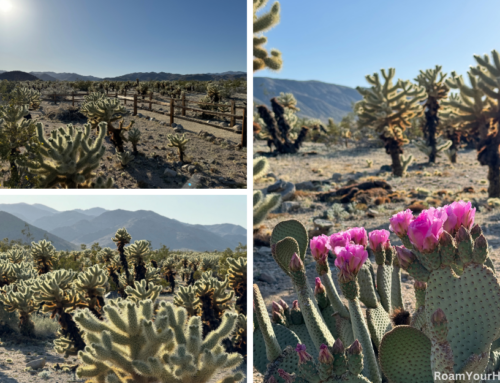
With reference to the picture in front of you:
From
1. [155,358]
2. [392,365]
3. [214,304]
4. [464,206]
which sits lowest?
[214,304]

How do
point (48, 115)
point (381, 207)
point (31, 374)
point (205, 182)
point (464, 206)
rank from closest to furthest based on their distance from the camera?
point (464, 206)
point (31, 374)
point (205, 182)
point (381, 207)
point (48, 115)

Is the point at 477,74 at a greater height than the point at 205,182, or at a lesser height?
greater

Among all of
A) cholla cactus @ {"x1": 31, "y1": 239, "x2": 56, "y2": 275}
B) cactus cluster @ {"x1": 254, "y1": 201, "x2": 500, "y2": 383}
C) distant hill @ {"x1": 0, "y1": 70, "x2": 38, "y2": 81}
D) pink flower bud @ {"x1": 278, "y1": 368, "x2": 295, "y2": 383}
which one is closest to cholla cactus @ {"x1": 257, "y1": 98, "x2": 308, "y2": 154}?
distant hill @ {"x1": 0, "y1": 70, "x2": 38, "y2": 81}

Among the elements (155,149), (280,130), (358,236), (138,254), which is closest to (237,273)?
(358,236)

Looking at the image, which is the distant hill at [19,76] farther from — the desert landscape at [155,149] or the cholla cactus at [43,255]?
the cholla cactus at [43,255]

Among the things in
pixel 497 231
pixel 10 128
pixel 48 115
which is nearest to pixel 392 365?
pixel 10 128

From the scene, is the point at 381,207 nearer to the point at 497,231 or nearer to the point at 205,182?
the point at 497,231

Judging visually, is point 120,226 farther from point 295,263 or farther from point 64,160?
point 295,263
